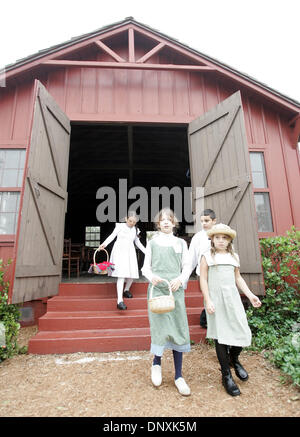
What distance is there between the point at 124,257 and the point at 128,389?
1927mm

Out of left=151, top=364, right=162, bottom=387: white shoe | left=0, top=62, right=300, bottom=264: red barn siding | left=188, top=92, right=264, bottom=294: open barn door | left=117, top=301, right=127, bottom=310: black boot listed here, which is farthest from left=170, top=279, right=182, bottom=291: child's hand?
left=0, top=62, right=300, bottom=264: red barn siding

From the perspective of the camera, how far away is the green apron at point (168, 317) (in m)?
2.32

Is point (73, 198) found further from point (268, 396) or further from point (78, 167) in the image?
point (268, 396)

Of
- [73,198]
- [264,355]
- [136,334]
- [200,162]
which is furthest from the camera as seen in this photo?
[73,198]

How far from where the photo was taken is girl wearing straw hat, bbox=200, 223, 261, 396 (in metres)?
2.24

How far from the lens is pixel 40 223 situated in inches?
153

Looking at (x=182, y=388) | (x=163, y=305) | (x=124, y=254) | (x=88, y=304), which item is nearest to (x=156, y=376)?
(x=182, y=388)

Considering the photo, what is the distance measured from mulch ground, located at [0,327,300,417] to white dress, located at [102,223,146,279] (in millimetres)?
1133

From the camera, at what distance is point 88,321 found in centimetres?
352

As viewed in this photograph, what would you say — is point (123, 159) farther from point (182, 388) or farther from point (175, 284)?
point (182, 388)

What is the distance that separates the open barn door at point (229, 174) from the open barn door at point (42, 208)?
102 inches

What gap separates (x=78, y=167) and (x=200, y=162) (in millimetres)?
5985
